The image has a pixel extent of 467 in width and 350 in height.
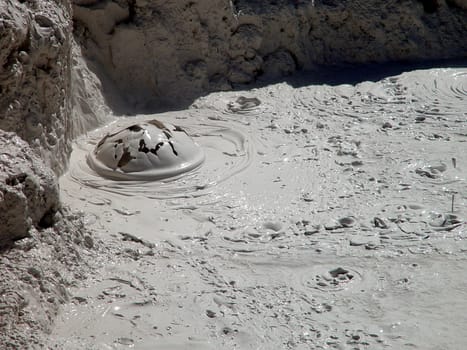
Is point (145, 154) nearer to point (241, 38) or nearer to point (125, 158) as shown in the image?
point (125, 158)

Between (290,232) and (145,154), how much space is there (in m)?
1.48

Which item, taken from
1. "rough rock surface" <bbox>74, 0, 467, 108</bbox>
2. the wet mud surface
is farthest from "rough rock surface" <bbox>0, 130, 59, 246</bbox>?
"rough rock surface" <bbox>74, 0, 467, 108</bbox>

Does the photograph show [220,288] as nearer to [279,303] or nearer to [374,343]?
[279,303]

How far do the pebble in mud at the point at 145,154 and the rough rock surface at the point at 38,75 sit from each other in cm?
35

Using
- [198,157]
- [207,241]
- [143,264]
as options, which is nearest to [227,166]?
[198,157]

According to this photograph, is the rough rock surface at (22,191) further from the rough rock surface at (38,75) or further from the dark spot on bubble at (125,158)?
the dark spot on bubble at (125,158)

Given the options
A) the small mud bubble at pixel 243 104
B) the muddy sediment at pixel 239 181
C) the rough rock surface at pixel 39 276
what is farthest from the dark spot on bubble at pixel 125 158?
the small mud bubble at pixel 243 104

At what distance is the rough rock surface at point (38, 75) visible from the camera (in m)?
4.43

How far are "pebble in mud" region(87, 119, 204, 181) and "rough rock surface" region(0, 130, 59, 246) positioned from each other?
150cm

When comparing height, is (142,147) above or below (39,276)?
above

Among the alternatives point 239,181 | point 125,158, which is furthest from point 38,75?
point 239,181

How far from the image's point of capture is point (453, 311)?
381 centimetres

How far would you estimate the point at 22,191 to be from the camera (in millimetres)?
3730

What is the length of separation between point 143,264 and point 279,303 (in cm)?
87
